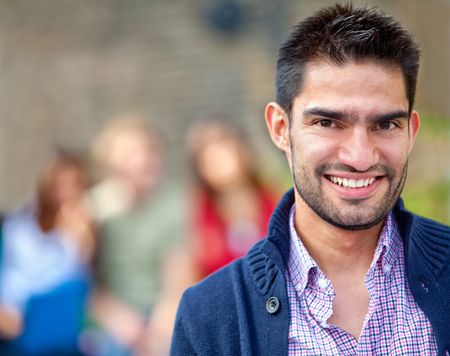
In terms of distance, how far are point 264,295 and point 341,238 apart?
26cm

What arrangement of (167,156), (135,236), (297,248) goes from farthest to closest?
(167,156) → (135,236) → (297,248)

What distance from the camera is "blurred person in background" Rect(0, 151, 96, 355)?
6.05 metres

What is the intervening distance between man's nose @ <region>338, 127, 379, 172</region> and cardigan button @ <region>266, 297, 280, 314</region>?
0.41m

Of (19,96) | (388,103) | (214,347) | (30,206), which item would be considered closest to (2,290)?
(30,206)

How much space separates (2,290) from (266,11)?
15.8 feet

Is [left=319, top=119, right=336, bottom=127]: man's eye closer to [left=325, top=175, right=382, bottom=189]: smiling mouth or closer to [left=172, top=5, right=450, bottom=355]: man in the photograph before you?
[left=172, top=5, right=450, bottom=355]: man

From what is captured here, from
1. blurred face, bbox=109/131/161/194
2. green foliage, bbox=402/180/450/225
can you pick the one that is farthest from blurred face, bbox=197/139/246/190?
green foliage, bbox=402/180/450/225

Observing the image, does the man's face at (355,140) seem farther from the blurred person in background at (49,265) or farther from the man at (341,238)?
the blurred person in background at (49,265)

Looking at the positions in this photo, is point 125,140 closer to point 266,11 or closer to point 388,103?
point 388,103

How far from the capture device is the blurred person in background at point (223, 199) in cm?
571

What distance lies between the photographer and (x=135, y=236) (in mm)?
6223

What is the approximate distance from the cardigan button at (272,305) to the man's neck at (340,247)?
0.18 meters

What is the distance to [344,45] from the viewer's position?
2893 millimetres

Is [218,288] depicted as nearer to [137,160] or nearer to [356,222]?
[356,222]
